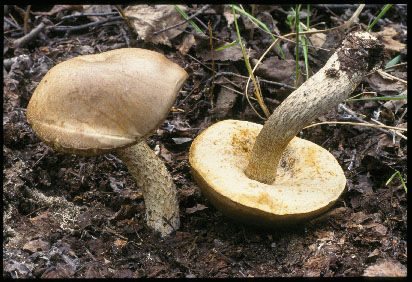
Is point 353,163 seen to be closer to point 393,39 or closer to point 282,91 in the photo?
point 282,91

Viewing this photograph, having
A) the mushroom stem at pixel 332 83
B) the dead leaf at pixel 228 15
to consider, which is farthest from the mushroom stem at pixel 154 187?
the dead leaf at pixel 228 15

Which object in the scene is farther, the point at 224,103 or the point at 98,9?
the point at 98,9

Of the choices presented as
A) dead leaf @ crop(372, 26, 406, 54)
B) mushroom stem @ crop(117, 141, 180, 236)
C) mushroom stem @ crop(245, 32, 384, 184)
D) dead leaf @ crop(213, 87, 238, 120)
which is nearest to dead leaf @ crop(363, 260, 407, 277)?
mushroom stem @ crop(245, 32, 384, 184)

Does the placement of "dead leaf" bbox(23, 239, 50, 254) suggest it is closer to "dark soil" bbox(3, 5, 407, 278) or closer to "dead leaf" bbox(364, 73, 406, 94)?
"dark soil" bbox(3, 5, 407, 278)

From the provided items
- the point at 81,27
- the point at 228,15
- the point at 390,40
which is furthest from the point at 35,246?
the point at 390,40

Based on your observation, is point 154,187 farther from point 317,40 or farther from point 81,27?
point 317,40
